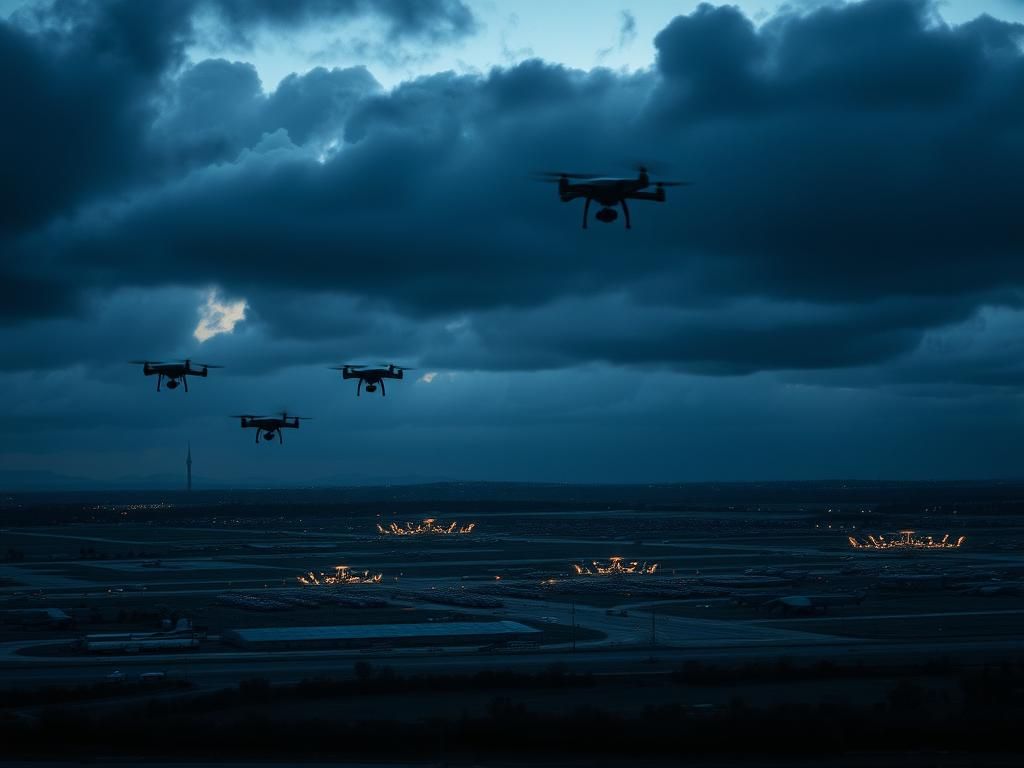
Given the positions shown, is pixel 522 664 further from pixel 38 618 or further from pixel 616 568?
pixel 616 568

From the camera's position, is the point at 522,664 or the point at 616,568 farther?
the point at 616,568

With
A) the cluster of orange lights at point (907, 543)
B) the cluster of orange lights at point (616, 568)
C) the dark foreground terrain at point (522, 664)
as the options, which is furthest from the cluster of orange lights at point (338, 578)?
the cluster of orange lights at point (907, 543)

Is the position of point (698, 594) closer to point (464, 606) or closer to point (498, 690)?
point (464, 606)

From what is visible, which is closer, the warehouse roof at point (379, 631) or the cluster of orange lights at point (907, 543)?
the warehouse roof at point (379, 631)

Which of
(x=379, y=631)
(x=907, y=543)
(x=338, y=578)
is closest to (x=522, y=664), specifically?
(x=379, y=631)

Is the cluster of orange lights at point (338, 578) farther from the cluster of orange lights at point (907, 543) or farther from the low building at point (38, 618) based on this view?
the cluster of orange lights at point (907, 543)

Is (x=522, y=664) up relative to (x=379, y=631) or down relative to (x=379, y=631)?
down
